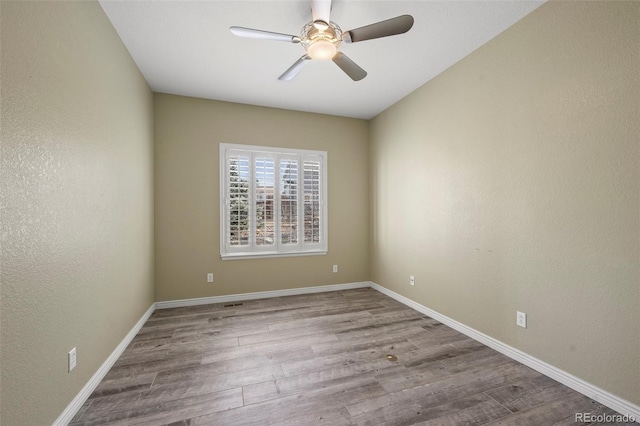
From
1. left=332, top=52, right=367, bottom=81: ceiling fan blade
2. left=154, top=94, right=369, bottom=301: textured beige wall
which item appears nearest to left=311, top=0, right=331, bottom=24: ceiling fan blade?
left=332, top=52, right=367, bottom=81: ceiling fan blade

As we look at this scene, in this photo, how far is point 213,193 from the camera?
375 centimetres

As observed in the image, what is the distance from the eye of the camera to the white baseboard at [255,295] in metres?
3.57

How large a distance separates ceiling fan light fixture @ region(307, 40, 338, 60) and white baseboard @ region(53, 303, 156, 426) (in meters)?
2.85

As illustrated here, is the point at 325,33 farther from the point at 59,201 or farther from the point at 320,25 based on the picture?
the point at 59,201

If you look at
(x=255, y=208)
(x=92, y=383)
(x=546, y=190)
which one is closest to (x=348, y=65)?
(x=546, y=190)

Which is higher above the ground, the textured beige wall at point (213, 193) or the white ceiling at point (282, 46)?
the white ceiling at point (282, 46)

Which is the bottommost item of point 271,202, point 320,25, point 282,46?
point 271,202

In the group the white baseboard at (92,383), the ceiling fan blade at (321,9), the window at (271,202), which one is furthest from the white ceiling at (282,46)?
the white baseboard at (92,383)

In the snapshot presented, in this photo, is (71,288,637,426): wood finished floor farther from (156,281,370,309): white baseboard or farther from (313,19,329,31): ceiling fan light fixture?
(313,19,329,31): ceiling fan light fixture

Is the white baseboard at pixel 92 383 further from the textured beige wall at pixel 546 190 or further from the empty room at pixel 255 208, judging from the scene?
the textured beige wall at pixel 546 190

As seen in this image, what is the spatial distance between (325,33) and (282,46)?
72 cm

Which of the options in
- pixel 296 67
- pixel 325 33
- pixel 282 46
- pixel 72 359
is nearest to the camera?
pixel 72 359

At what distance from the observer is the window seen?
383cm

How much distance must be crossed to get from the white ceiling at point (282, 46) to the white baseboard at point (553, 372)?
9.03 feet
